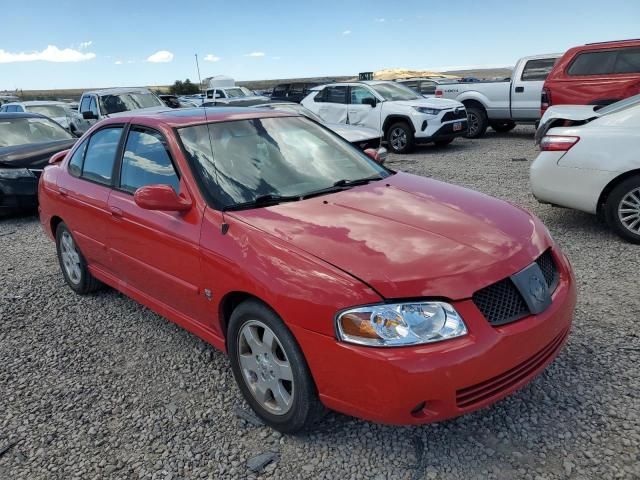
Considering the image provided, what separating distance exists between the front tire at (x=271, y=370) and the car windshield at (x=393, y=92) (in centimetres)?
1033

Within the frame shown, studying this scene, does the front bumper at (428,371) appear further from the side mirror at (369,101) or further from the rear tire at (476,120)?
the rear tire at (476,120)

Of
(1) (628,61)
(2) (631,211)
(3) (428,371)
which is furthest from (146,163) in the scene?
(1) (628,61)

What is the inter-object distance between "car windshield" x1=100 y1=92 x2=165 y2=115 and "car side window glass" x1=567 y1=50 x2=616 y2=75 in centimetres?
937

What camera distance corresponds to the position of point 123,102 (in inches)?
517

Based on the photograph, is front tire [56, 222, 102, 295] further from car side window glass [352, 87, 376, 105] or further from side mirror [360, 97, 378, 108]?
car side window glass [352, 87, 376, 105]

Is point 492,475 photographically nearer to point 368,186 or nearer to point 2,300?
point 368,186

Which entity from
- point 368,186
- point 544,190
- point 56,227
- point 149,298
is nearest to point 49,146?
point 56,227

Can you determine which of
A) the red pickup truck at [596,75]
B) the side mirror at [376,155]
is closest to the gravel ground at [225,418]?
the side mirror at [376,155]

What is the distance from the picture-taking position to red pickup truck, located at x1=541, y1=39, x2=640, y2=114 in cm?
917

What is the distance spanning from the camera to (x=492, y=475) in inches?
90.2

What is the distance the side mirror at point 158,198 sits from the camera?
288 cm

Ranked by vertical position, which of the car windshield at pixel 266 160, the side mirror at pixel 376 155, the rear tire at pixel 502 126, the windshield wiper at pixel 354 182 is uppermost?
the car windshield at pixel 266 160

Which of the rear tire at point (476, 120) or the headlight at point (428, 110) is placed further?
the rear tire at point (476, 120)

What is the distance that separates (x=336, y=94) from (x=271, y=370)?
1128cm
